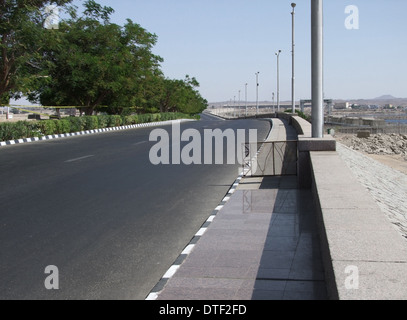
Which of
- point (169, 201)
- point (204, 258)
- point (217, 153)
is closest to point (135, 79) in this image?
point (217, 153)

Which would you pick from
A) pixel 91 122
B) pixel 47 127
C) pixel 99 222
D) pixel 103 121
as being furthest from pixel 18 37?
pixel 99 222

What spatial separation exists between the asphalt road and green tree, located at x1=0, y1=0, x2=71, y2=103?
14506mm

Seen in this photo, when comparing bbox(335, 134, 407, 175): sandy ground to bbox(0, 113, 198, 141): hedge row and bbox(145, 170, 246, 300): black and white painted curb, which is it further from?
bbox(0, 113, 198, 141): hedge row

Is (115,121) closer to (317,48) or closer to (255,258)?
(317,48)

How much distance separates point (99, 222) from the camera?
8.15 m

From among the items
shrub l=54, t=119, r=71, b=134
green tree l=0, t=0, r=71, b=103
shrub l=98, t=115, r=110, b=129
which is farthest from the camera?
shrub l=98, t=115, r=110, b=129

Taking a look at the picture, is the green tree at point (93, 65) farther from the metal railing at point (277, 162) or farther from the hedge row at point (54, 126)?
the metal railing at point (277, 162)

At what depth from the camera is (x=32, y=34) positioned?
27.6 m

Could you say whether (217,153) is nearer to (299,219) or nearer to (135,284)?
(299,219)

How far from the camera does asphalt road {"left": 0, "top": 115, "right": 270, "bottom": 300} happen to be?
550 centimetres

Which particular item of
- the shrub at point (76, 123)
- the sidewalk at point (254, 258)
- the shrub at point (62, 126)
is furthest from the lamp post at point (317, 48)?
the shrub at point (76, 123)

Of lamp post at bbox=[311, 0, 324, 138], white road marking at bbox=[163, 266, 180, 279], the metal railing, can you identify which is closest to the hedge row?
the metal railing

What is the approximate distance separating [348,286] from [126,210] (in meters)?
5.96

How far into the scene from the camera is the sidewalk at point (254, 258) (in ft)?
16.6
